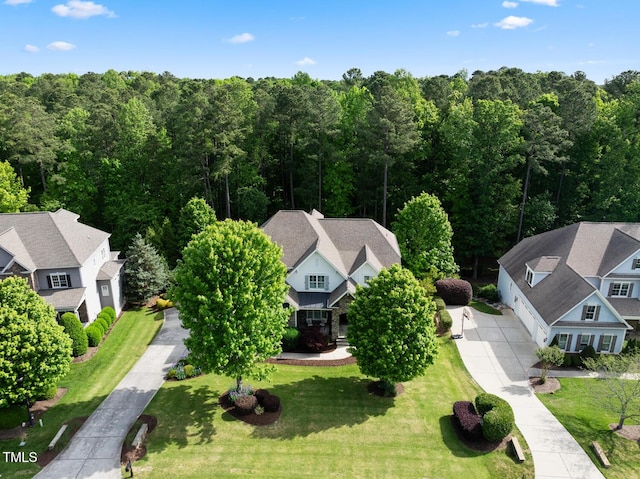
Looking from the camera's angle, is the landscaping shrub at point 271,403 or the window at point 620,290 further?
the window at point 620,290

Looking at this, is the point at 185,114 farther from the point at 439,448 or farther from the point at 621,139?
the point at 621,139

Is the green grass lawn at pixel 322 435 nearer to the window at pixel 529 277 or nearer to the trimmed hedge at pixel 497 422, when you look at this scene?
the trimmed hedge at pixel 497 422

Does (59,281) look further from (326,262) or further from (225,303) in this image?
(326,262)

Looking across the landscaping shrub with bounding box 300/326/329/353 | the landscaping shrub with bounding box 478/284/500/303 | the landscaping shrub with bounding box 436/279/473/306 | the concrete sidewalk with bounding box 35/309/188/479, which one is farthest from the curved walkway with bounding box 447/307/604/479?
the concrete sidewalk with bounding box 35/309/188/479

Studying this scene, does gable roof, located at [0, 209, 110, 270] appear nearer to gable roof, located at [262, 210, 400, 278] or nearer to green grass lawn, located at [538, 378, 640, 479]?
gable roof, located at [262, 210, 400, 278]

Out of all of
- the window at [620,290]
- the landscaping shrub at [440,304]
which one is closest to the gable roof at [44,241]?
the landscaping shrub at [440,304]

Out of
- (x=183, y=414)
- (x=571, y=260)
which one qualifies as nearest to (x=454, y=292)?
(x=571, y=260)
